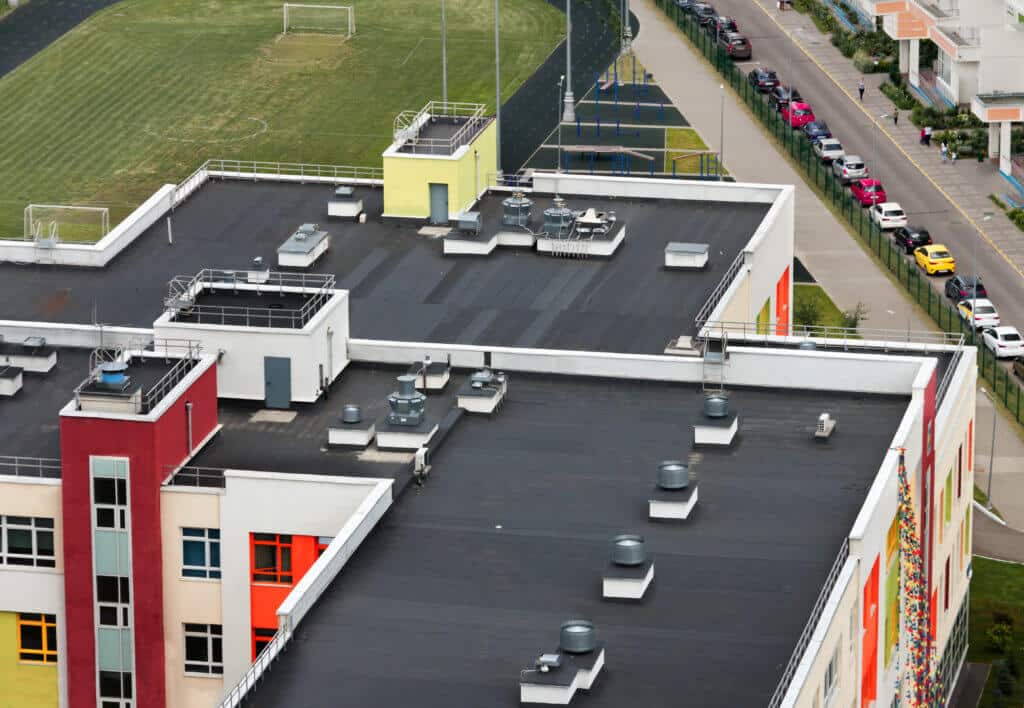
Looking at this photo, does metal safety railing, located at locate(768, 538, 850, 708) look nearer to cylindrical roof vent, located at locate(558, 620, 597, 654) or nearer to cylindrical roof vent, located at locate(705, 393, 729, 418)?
cylindrical roof vent, located at locate(558, 620, 597, 654)

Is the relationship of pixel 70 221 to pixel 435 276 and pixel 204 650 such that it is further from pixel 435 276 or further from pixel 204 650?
pixel 204 650

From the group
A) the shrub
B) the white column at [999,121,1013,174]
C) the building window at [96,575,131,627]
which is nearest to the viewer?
the building window at [96,575,131,627]

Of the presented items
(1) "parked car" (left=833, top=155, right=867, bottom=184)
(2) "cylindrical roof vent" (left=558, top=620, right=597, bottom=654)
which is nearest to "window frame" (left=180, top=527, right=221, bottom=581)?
(2) "cylindrical roof vent" (left=558, top=620, right=597, bottom=654)

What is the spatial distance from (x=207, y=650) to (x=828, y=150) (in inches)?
3708

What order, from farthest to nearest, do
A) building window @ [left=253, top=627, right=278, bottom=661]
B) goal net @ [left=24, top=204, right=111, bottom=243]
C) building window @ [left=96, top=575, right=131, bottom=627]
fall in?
goal net @ [left=24, top=204, right=111, bottom=243] → building window @ [left=253, top=627, right=278, bottom=661] → building window @ [left=96, top=575, right=131, bottom=627]

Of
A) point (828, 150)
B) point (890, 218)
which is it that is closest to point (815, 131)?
point (828, 150)

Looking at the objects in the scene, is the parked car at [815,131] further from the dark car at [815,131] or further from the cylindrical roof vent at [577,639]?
the cylindrical roof vent at [577,639]

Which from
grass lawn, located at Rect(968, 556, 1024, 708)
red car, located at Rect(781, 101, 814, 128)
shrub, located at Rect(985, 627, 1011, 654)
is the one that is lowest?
grass lawn, located at Rect(968, 556, 1024, 708)

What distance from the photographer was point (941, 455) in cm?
10394

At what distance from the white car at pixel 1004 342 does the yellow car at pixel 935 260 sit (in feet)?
37.5

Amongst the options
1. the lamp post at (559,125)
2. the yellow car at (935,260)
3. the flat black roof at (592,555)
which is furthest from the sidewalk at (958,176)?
the flat black roof at (592,555)

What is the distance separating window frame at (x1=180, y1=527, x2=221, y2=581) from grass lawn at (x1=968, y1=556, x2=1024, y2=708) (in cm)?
3307

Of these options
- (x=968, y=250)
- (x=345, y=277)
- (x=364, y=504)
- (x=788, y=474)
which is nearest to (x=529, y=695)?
(x=364, y=504)

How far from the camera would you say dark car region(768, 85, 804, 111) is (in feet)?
623
